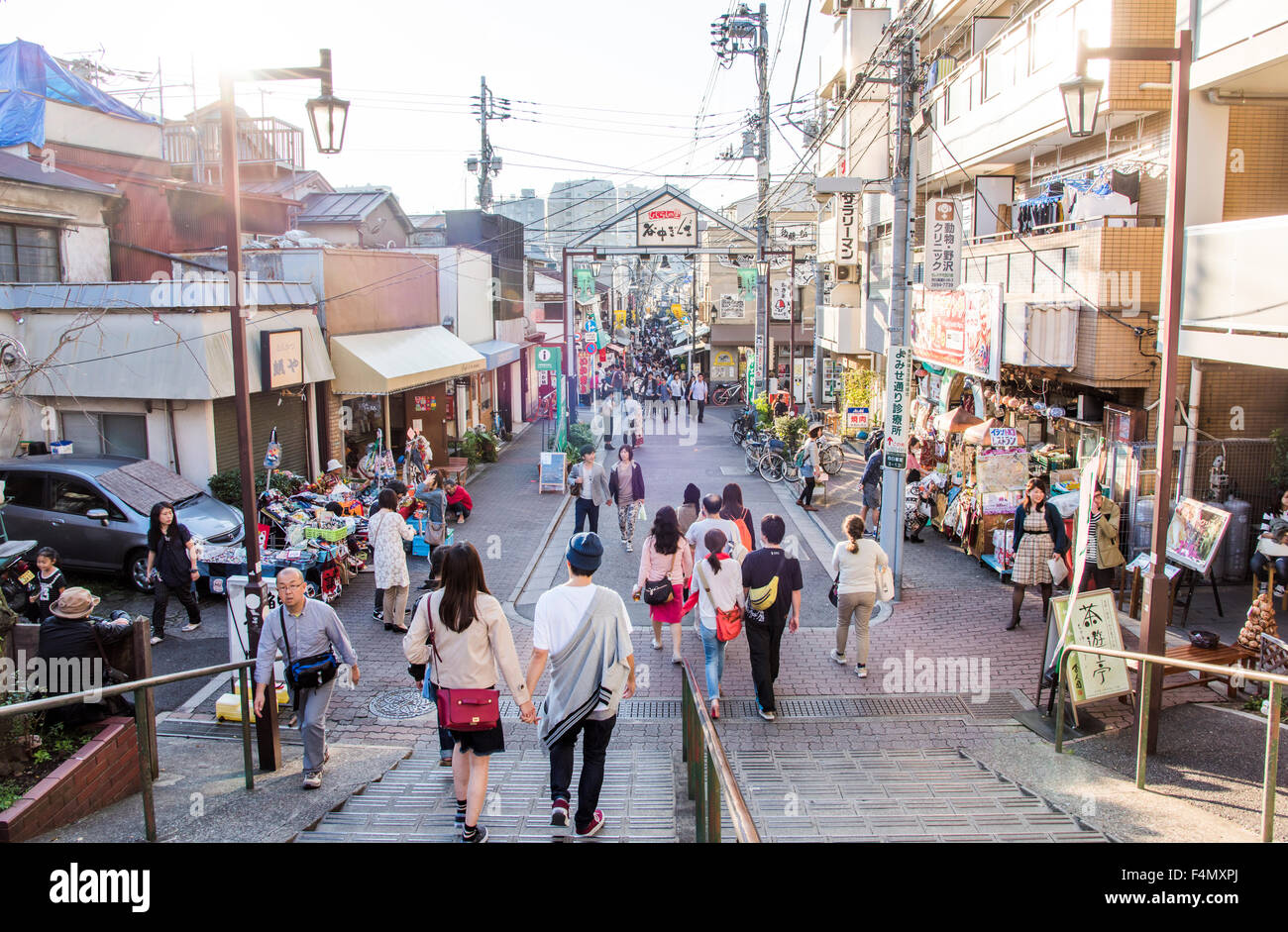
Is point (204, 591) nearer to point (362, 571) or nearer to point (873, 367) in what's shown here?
point (362, 571)

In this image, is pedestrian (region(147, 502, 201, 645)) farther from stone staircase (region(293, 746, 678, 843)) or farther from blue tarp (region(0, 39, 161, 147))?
blue tarp (region(0, 39, 161, 147))

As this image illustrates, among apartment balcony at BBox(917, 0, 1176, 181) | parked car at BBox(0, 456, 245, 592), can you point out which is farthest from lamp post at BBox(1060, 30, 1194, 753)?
parked car at BBox(0, 456, 245, 592)

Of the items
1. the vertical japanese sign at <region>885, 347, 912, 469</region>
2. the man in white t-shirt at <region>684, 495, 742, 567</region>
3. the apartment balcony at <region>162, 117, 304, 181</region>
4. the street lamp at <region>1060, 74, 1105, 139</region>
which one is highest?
the apartment balcony at <region>162, 117, 304, 181</region>

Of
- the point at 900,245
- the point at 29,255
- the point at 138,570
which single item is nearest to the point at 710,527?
the point at 900,245

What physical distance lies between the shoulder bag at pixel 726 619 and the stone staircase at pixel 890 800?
1.00 metres

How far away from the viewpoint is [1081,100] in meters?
8.65

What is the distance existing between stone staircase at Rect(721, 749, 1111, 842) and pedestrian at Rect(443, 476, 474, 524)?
9610mm

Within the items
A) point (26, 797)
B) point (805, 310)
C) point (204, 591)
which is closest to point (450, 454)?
point (204, 591)

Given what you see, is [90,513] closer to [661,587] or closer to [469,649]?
[661,587]

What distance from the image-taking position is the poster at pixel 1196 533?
10.0 meters

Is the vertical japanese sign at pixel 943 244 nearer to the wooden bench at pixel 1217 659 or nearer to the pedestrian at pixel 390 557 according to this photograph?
the wooden bench at pixel 1217 659

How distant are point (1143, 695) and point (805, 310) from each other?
38848 millimetres

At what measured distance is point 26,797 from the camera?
5555 millimetres

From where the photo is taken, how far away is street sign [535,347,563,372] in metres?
22.9
